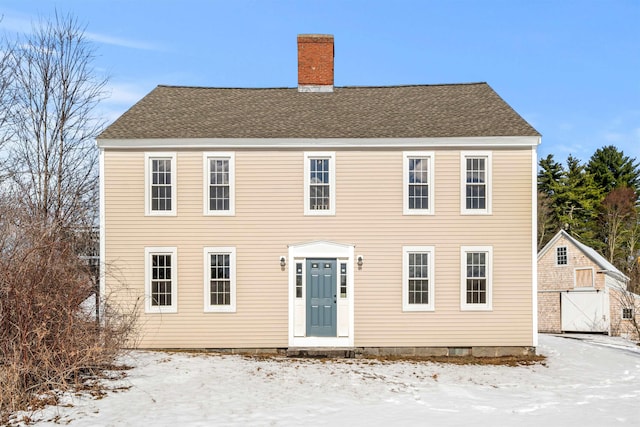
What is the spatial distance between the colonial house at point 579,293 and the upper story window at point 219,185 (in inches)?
925

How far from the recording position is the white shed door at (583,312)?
3494 cm

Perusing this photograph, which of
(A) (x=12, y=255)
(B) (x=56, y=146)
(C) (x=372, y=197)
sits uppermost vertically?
(B) (x=56, y=146)

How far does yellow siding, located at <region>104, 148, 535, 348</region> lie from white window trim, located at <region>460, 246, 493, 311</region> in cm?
14

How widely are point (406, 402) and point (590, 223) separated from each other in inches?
1944

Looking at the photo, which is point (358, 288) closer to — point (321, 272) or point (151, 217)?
point (321, 272)

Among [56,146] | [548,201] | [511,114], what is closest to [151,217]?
[56,146]

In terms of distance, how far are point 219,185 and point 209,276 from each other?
2548 mm

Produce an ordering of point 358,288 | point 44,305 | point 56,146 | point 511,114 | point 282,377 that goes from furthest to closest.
A: point 56,146 → point 511,114 → point 358,288 → point 282,377 → point 44,305

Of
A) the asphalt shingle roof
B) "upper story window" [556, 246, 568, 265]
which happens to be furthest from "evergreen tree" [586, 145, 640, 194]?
the asphalt shingle roof

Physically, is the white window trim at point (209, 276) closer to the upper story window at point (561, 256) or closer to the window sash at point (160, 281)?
the window sash at point (160, 281)

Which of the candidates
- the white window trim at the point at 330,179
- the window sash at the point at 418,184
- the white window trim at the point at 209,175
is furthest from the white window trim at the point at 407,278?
the white window trim at the point at 209,175

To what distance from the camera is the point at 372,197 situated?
1827cm

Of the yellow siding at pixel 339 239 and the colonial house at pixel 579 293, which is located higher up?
the yellow siding at pixel 339 239

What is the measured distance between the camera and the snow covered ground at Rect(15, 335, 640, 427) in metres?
10.8
